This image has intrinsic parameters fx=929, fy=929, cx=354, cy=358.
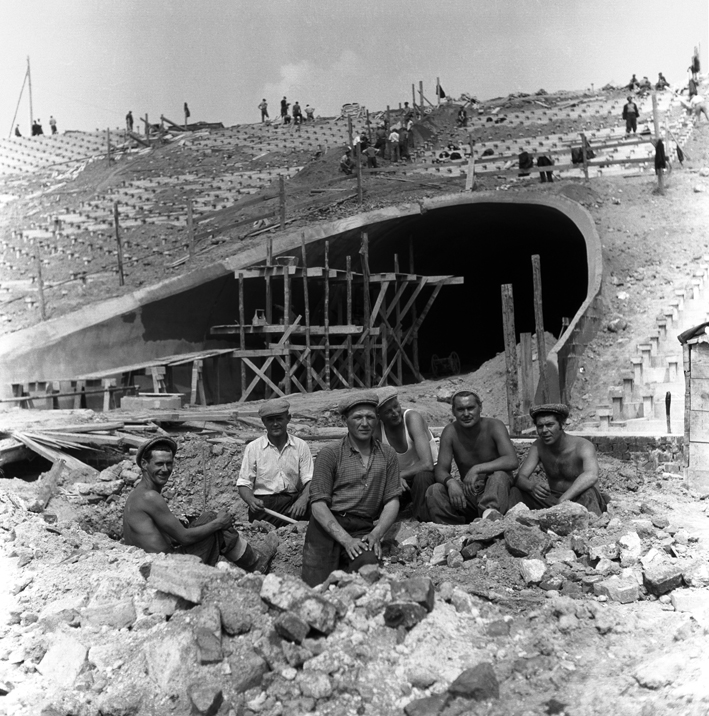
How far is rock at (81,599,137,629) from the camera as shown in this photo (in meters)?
4.98

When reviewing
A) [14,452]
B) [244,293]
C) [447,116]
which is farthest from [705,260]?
[447,116]

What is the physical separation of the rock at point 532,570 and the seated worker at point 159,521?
78.5 inches

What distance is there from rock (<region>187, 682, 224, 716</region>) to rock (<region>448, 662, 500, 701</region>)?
1075mm

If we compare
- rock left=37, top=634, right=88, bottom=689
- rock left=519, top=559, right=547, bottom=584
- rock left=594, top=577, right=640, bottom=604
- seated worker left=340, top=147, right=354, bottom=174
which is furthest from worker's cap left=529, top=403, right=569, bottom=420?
seated worker left=340, top=147, right=354, bottom=174

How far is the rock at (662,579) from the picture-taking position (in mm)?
4840

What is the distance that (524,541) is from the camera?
5496 mm

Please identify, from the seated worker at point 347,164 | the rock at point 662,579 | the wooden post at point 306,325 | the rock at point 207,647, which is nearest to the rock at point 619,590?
the rock at point 662,579

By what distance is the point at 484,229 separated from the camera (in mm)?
21375

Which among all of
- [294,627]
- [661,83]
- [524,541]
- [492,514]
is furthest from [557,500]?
[661,83]

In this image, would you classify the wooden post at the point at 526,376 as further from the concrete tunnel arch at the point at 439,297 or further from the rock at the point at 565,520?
the rock at the point at 565,520

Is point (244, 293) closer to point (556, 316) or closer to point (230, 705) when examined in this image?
point (556, 316)

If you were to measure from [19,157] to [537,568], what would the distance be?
118 ft

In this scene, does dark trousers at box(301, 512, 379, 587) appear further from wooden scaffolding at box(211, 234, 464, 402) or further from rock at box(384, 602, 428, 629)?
wooden scaffolding at box(211, 234, 464, 402)

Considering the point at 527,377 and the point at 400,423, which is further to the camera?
the point at 527,377
